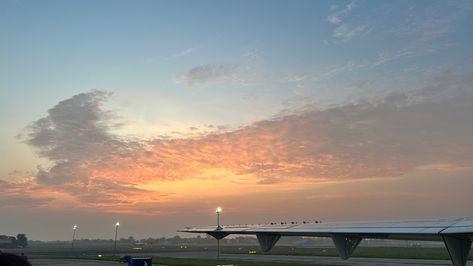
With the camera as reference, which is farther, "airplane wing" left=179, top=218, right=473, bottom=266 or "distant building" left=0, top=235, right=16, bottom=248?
"distant building" left=0, top=235, right=16, bottom=248

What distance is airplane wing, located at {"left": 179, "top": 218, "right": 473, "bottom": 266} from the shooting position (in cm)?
1174

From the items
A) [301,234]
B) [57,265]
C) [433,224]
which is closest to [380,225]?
[433,224]

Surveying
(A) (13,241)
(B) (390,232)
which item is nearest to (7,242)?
(A) (13,241)

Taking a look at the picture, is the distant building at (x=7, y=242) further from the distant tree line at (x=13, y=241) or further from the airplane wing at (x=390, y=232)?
the airplane wing at (x=390, y=232)

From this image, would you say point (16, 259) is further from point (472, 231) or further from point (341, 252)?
point (341, 252)

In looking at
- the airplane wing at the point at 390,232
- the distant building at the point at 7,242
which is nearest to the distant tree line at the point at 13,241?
the distant building at the point at 7,242

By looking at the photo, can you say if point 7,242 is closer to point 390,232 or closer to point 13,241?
point 13,241

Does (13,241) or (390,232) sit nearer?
(390,232)

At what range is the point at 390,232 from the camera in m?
12.9

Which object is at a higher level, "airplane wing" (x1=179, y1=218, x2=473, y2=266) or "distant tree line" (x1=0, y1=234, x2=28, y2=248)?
"distant tree line" (x1=0, y1=234, x2=28, y2=248)

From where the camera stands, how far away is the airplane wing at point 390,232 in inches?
462

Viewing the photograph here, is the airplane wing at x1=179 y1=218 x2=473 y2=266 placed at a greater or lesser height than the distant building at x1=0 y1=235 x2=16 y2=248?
lesser

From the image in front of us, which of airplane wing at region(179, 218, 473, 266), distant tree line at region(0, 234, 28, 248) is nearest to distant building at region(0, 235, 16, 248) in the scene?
distant tree line at region(0, 234, 28, 248)

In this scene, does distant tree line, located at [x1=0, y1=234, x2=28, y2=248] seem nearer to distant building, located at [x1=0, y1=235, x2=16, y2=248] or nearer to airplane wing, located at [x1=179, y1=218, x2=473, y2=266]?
distant building, located at [x1=0, y1=235, x2=16, y2=248]
